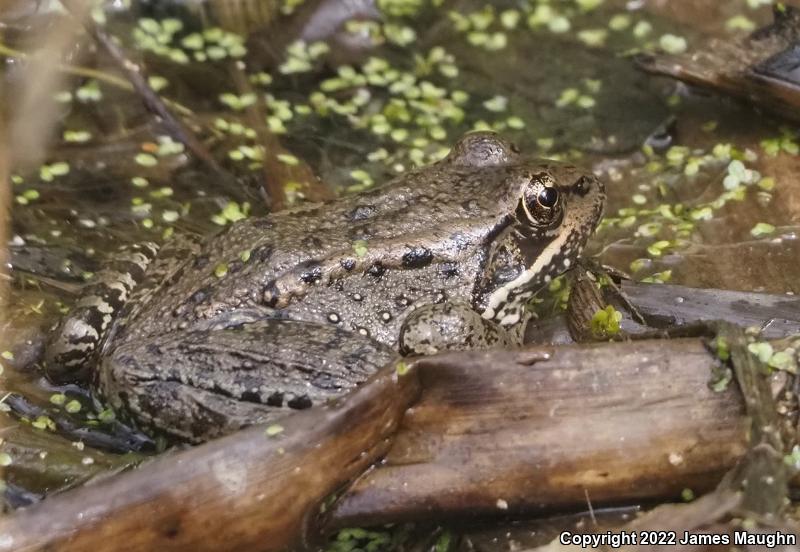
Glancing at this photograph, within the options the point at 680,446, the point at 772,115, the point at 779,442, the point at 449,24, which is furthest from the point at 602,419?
the point at 449,24

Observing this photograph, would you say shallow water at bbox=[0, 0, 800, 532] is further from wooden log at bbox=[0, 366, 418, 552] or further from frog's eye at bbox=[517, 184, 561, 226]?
wooden log at bbox=[0, 366, 418, 552]

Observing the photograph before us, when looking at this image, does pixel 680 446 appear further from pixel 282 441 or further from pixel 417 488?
pixel 282 441

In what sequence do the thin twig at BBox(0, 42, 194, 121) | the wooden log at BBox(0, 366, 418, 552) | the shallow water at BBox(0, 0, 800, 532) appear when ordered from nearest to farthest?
the wooden log at BBox(0, 366, 418, 552)
the shallow water at BBox(0, 0, 800, 532)
the thin twig at BBox(0, 42, 194, 121)

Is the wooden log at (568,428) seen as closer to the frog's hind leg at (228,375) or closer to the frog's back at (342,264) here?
the frog's hind leg at (228,375)

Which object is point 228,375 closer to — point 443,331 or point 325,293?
point 325,293

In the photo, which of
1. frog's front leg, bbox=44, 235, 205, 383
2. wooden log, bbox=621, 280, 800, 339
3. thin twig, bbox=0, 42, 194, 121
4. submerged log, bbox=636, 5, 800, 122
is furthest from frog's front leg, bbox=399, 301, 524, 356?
thin twig, bbox=0, 42, 194, 121

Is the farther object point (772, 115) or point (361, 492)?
point (772, 115)

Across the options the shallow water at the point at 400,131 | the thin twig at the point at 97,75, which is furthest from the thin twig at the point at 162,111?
the thin twig at the point at 97,75
